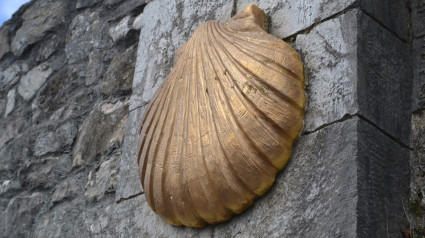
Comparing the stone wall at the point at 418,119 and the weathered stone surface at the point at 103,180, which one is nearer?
the stone wall at the point at 418,119

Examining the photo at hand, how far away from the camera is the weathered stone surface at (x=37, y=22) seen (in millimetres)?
3748

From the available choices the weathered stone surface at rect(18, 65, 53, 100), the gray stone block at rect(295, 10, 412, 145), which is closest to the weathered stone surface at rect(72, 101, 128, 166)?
the weathered stone surface at rect(18, 65, 53, 100)

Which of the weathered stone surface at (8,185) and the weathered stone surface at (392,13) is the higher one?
the weathered stone surface at (392,13)

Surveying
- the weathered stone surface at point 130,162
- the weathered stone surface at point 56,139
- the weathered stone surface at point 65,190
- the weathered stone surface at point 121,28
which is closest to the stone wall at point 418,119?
the weathered stone surface at point 130,162

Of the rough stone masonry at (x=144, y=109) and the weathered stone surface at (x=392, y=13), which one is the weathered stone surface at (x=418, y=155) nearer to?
the rough stone masonry at (x=144, y=109)

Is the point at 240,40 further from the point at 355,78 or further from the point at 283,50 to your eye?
the point at 355,78

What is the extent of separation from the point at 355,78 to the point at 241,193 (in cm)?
43

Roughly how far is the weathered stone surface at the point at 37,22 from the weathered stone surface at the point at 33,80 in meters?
A: 0.18

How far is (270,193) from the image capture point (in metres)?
2.05

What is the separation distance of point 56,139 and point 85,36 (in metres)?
0.51

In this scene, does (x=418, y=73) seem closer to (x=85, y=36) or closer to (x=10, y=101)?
(x=85, y=36)

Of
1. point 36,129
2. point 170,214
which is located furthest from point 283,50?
point 36,129

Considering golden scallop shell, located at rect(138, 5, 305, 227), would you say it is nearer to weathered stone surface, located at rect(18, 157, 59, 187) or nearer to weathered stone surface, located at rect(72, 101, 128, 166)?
weathered stone surface, located at rect(72, 101, 128, 166)

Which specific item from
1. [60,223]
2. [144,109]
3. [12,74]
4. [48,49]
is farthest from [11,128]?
[144,109]
